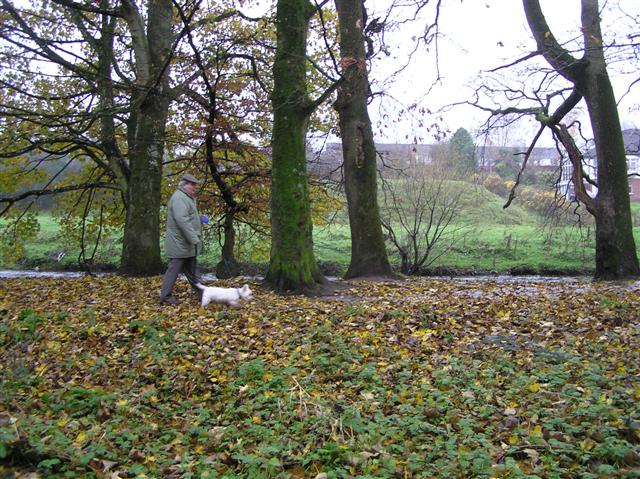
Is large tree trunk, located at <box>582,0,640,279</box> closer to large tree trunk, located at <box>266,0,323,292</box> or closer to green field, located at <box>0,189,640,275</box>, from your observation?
large tree trunk, located at <box>266,0,323,292</box>

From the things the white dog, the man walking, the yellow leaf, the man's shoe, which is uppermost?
the man walking

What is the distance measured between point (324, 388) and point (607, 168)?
1069 cm

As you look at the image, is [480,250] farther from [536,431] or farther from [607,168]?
[536,431]

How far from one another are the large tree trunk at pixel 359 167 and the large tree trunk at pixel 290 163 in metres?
2.14

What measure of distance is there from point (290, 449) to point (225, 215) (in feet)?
45.3

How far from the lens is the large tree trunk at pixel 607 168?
13.5 m

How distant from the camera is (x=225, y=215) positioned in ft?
58.9

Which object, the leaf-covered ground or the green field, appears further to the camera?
the green field

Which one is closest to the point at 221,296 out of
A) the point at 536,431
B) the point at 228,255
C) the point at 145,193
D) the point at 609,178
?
the point at 145,193

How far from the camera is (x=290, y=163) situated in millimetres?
10859

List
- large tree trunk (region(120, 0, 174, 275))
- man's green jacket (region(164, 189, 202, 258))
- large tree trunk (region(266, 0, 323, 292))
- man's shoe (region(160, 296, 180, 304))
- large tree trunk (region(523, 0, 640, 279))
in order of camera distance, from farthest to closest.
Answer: large tree trunk (region(120, 0, 174, 275)) < large tree trunk (region(523, 0, 640, 279)) < large tree trunk (region(266, 0, 323, 292)) < man's shoe (region(160, 296, 180, 304)) < man's green jacket (region(164, 189, 202, 258))

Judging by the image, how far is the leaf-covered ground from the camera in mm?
4383

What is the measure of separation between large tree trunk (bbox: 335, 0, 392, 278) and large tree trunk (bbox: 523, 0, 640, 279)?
4.44 m

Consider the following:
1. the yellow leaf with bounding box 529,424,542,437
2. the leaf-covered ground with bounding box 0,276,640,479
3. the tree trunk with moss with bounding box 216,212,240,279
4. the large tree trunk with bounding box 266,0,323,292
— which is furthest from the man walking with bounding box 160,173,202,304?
the tree trunk with moss with bounding box 216,212,240,279
